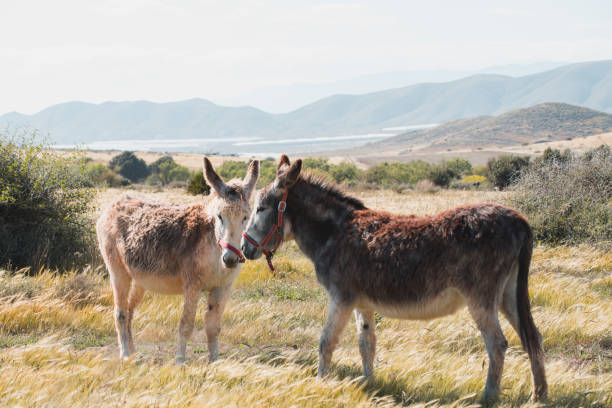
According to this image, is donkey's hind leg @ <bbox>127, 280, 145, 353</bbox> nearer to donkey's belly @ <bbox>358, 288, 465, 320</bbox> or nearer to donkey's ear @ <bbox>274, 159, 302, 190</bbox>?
donkey's ear @ <bbox>274, 159, 302, 190</bbox>

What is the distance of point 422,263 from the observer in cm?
477

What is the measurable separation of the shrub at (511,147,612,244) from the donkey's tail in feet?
40.8

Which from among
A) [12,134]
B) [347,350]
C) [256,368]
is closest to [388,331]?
[347,350]

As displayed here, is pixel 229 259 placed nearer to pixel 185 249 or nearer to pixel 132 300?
pixel 185 249

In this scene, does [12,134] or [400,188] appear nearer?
[12,134]

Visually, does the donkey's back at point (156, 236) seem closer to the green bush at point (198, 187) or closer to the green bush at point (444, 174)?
the green bush at point (198, 187)

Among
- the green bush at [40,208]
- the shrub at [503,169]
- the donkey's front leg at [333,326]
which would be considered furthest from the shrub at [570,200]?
the shrub at [503,169]

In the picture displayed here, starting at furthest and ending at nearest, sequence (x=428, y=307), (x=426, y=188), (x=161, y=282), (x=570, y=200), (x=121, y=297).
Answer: (x=426, y=188)
(x=570, y=200)
(x=121, y=297)
(x=161, y=282)
(x=428, y=307)

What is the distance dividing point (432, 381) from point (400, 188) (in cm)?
4756

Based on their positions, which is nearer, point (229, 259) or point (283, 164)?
point (229, 259)

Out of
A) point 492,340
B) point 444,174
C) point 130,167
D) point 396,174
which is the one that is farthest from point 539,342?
point 130,167

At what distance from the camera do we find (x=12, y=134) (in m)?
13.4

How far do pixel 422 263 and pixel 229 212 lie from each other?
7.45 ft

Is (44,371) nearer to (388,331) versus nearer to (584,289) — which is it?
(388,331)
